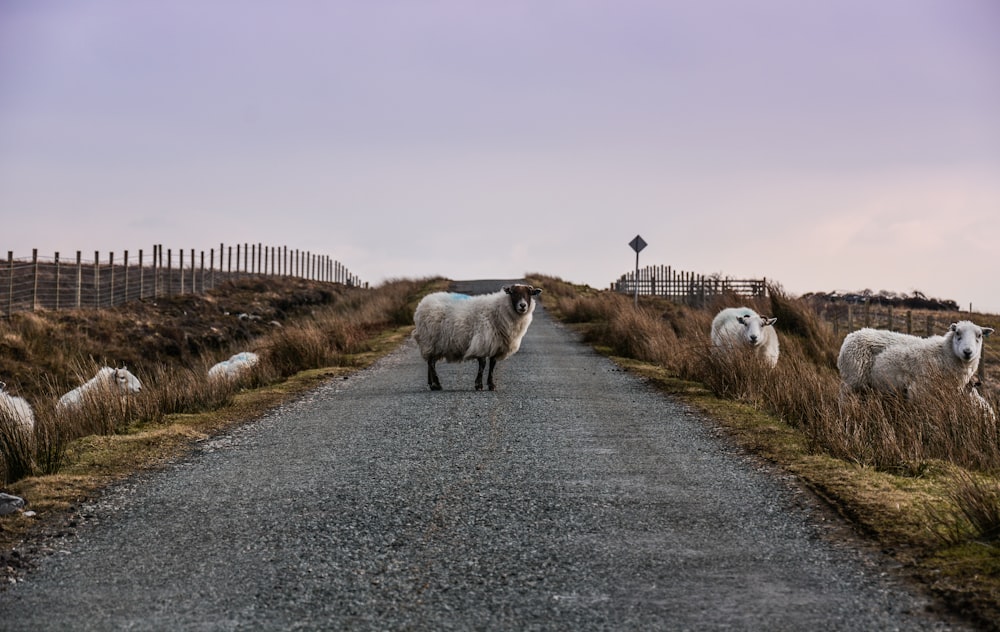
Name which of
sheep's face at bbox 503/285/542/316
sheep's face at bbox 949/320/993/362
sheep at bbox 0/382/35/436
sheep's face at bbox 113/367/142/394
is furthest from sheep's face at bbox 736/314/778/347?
sheep at bbox 0/382/35/436

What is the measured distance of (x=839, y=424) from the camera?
28.5 ft

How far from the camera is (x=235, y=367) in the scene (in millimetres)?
15648

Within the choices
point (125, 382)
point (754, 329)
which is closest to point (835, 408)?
point (754, 329)

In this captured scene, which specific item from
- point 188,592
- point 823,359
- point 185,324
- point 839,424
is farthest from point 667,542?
point 185,324

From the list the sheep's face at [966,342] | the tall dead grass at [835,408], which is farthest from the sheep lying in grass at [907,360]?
the tall dead grass at [835,408]

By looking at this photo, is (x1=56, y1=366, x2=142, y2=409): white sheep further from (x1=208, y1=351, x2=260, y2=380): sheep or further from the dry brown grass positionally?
the dry brown grass

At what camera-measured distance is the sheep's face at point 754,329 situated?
14453mm

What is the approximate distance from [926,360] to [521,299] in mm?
5237

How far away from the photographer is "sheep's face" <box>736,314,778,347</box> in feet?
47.4

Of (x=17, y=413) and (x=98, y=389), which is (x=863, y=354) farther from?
(x=17, y=413)

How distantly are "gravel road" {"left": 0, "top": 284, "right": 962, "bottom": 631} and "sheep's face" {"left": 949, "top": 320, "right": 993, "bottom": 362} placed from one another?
13.8ft

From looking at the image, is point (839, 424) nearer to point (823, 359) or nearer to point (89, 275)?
point (823, 359)

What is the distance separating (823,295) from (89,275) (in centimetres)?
3844

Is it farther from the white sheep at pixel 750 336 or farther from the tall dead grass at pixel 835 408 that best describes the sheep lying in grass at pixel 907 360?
the white sheep at pixel 750 336
